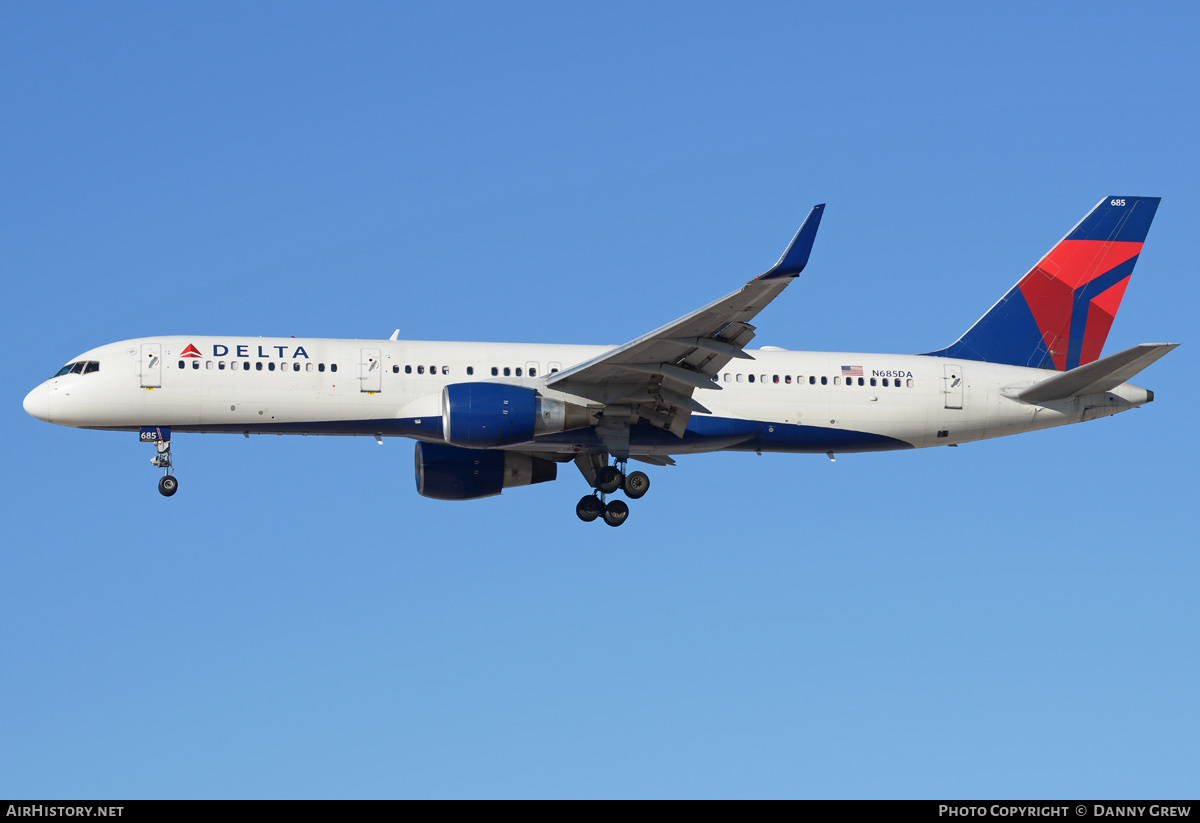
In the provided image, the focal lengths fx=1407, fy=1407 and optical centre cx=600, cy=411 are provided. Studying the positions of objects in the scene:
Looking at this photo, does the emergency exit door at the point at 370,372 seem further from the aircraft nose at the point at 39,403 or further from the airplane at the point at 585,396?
the aircraft nose at the point at 39,403

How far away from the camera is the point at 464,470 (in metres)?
39.5

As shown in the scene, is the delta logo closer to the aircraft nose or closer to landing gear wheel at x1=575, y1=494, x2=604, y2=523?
the aircraft nose

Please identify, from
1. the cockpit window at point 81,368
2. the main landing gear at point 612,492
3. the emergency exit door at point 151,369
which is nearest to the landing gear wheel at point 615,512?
the main landing gear at point 612,492

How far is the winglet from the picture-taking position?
2828 cm

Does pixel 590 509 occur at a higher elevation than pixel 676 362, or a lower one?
lower

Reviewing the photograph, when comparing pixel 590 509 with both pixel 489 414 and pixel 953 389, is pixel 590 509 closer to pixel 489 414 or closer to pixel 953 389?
pixel 489 414

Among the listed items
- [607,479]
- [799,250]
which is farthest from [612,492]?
[799,250]

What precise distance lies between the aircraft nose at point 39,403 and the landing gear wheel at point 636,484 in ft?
48.8

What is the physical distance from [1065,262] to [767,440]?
11.4 meters

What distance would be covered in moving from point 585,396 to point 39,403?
13.7 metres

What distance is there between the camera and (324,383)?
3547 centimetres
